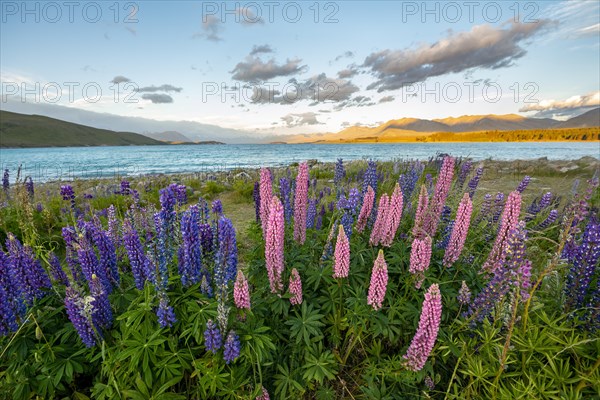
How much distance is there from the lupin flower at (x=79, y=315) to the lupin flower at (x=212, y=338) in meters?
0.89

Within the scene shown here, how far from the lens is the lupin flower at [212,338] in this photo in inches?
81.7

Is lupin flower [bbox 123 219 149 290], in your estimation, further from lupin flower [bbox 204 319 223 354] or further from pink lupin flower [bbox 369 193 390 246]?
pink lupin flower [bbox 369 193 390 246]

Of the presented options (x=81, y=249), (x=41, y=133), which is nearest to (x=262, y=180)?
(x=81, y=249)

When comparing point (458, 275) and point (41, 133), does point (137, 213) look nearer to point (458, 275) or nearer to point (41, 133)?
point (458, 275)

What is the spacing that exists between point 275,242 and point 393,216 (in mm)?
1276

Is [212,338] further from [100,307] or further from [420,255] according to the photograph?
[420,255]

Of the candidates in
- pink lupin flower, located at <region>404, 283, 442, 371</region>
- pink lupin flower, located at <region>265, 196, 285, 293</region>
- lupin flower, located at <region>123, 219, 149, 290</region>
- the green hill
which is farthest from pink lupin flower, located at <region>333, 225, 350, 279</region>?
the green hill

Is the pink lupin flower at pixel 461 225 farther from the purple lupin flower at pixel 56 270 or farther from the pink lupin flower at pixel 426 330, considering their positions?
the purple lupin flower at pixel 56 270

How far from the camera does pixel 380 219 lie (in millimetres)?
3006

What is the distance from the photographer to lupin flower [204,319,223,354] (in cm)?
208

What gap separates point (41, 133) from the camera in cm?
13912

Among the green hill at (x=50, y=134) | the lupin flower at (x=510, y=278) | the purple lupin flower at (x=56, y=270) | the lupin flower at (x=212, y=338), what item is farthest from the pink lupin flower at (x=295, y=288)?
the green hill at (x=50, y=134)

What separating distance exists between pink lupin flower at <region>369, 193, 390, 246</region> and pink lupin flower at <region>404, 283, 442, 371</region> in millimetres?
1056

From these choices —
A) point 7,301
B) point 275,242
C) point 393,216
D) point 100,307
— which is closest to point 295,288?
point 275,242
